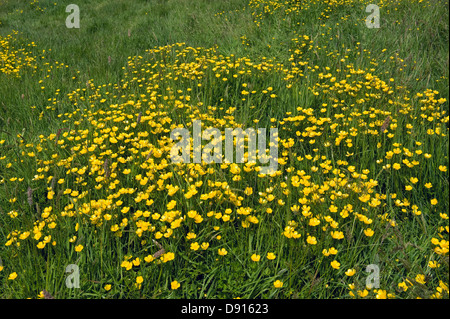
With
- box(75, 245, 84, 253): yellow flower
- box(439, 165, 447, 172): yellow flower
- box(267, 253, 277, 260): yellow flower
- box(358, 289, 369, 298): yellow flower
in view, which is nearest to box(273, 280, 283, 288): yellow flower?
box(267, 253, 277, 260): yellow flower

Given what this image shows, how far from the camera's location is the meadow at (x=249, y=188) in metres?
1.85

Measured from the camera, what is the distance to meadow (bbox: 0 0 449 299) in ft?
6.08

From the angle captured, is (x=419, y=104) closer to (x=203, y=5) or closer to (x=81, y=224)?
(x=81, y=224)

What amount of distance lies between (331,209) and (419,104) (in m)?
1.77

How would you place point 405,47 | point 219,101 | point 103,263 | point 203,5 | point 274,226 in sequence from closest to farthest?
1. point 103,263
2. point 274,226
3. point 219,101
4. point 405,47
5. point 203,5

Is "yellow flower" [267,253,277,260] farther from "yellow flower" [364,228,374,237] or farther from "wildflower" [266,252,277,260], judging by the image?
"yellow flower" [364,228,374,237]

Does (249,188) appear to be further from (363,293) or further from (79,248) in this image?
(79,248)

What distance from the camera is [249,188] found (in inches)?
88.7

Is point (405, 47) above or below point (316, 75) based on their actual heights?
above

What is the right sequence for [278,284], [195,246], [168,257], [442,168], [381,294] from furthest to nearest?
[442,168]
[195,246]
[168,257]
[278,284]
[381,294]

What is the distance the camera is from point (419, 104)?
297 cm

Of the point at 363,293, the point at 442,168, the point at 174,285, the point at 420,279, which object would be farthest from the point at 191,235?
the point at 442,168

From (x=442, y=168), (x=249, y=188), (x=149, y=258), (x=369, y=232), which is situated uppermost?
(x=442, y=168)
